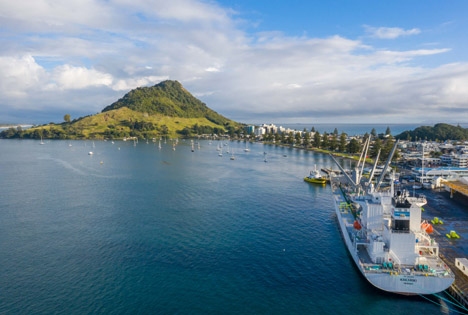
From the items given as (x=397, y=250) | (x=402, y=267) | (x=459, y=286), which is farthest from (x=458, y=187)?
(x=402, y=267)

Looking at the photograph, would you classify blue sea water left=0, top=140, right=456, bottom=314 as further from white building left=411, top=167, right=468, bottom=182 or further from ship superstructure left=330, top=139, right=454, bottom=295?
white building left=411, top=167, right=468, bottom=182

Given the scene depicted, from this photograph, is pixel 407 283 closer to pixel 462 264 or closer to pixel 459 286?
pixel 459 286

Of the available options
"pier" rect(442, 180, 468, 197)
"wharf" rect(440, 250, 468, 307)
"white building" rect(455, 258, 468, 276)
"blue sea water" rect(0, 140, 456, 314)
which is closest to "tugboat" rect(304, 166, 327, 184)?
"blue sea water" rect(0, 140, 456, 314)

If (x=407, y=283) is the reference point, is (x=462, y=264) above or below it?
above

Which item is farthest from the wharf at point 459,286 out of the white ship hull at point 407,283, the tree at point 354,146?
the tree at point 354,146

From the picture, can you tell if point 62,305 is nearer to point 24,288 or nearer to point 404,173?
point 24,288

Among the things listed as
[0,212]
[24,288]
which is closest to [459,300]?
[24,288]
